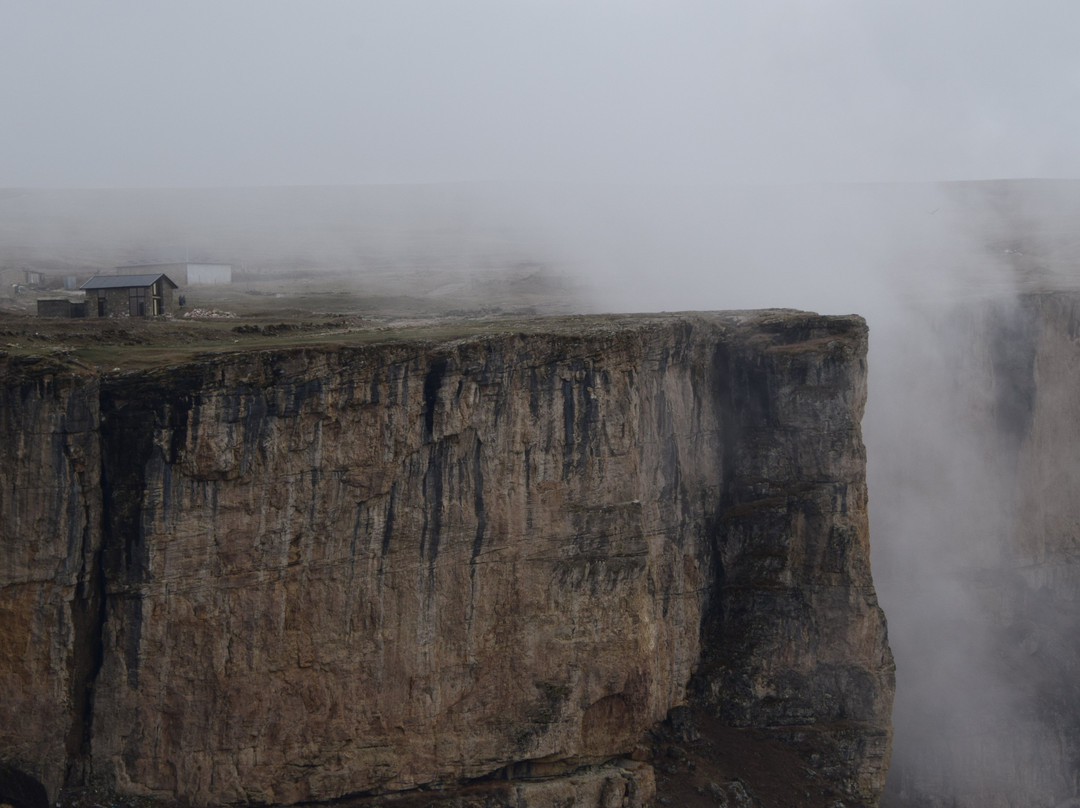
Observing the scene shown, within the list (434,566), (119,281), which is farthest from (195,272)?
(434,566)

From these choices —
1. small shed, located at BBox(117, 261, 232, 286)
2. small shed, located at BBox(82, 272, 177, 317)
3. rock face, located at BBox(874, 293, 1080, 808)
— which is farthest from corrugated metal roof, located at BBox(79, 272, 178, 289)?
rock face, located at BBox(874, 293, 1080, 808)

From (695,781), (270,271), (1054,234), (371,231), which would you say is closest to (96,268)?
(270,271)

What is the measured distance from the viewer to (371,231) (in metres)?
99.6

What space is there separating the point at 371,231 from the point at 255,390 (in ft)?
241

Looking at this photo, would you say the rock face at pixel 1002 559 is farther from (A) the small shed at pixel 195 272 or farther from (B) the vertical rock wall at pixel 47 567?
(A) the small shed at pixel 195 272

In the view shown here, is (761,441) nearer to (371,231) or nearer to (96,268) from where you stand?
(96,268)

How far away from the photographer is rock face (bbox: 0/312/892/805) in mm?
27125

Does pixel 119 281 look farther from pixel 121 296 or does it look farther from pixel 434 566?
pixel 434 566

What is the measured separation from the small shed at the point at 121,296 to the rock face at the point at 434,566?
524 inches

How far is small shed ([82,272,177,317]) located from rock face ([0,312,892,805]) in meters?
13.3

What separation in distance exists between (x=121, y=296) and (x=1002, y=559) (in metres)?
34.8

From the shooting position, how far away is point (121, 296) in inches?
1554

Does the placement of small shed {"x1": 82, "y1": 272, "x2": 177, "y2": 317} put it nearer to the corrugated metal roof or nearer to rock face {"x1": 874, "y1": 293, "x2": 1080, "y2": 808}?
the corrugated metal roof

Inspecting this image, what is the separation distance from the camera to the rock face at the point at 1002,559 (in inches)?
1747
